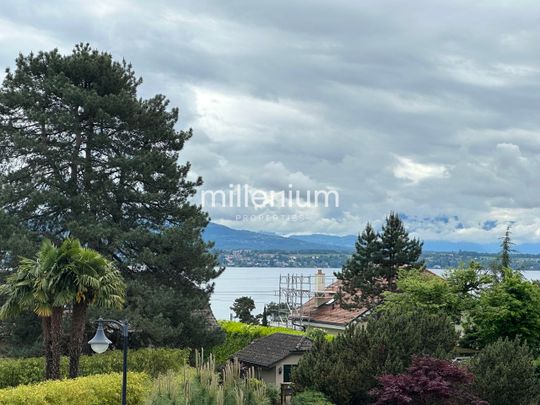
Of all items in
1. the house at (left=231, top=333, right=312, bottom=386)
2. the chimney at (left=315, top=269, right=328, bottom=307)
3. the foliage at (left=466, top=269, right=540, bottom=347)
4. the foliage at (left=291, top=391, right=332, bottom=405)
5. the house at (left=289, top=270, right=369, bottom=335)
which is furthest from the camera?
the chimney at (left=315, top=269, right=328, bottom=307)

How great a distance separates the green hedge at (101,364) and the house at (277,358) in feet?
14.4

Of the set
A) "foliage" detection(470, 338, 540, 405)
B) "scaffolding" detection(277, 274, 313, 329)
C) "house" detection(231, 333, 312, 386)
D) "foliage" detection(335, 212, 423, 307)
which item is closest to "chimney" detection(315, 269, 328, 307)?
"scaffolding" detection(277, 274, 313, 329)

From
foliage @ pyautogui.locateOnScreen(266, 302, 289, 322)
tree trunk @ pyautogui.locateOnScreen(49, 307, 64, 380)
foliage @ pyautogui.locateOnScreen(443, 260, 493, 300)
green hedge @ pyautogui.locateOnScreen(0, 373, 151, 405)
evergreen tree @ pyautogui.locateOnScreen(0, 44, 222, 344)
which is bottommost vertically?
foliage @ pyautogui.locateOnScreen(266, 302, 289, 322)

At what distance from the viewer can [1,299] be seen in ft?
99.5

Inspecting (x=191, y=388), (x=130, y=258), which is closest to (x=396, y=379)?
(x=191, y=388)

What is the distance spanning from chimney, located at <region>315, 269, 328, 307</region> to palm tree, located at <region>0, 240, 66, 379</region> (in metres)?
34.9

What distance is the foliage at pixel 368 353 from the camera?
21.5 meters

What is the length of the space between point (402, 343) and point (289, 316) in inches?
1300

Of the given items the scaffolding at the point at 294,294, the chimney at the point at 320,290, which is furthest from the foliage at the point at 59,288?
the chimney at the point at 320,290

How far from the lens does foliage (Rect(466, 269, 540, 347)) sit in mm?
27141

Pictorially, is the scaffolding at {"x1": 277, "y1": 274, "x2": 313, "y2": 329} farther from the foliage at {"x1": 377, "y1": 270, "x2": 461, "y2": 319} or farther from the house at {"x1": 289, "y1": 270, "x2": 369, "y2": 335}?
the foliage at {"x1": 377, "y1": 270, "x2": 461, "y2": 319}

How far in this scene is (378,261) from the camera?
48.0 metres

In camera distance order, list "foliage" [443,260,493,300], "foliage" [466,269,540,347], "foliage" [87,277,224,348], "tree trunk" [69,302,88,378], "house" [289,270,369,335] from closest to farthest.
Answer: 1. "tree trunk" [69,302,88,378]
2. "foliage" [466,269,540,347]
3. "foliage" [87,277,224,348]
4. "foliage" [443,260,493,300]
5. "house" [289,270,369,335]

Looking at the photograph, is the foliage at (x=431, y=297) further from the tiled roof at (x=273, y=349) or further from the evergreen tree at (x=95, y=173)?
the evergreen tree at (x=95, y=173)
